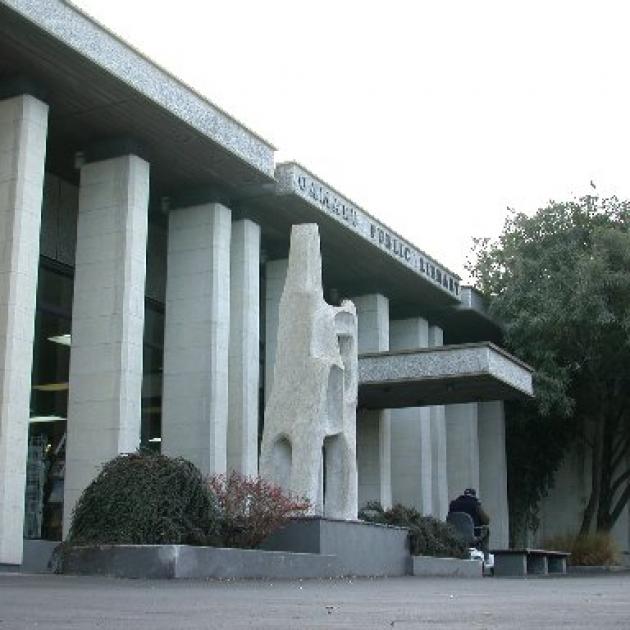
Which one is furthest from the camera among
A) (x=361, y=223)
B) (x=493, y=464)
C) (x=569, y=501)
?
(x=569, y=501)

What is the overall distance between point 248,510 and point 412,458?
19.0 m

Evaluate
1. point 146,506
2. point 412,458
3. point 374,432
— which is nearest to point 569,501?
point 412,458

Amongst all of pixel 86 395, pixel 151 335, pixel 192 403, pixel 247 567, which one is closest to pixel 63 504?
pixel 86 395

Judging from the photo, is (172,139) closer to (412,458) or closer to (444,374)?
(444,374)

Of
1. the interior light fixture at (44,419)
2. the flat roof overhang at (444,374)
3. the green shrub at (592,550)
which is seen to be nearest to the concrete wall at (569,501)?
the green shrub at (592,550)

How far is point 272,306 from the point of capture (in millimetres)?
30266

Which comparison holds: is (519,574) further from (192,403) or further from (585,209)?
(585,209)

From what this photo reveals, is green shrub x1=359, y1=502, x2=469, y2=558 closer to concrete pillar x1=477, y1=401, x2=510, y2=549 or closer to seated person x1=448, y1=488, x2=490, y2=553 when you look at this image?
seated person x1=448, y1=488, x2=490, y2=553

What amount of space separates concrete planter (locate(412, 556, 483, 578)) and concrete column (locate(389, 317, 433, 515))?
12.1 m

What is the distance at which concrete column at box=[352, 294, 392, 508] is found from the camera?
3272 centimetres

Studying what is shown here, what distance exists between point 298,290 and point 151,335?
935 centimetres

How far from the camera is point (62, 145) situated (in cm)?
2336

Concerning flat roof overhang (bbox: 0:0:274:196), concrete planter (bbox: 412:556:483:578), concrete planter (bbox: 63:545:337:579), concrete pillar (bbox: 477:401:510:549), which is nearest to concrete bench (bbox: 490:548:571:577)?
concrete planter (bbox: 412:556:483:578)

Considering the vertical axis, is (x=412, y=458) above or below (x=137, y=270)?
below
